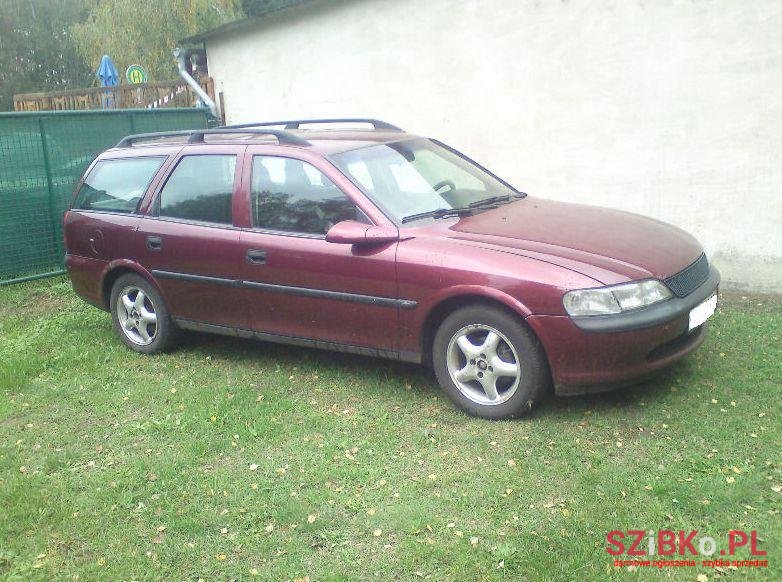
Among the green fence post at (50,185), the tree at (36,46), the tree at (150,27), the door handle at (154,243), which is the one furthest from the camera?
the tree at (36,46)

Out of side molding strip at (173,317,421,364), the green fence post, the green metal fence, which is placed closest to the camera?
side molding strip at (173,317,421,364)

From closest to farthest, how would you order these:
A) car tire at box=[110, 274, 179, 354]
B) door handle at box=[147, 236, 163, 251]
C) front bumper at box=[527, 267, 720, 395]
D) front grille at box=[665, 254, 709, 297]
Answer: front bumper at box=[527, 267, 720, 395] < front grille at box=[665, 254, 709, 297] < door handle at box=[147, 236, 163, 251] < car tire at box=[110, 274, 179, 354]

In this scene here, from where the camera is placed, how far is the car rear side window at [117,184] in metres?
6.20

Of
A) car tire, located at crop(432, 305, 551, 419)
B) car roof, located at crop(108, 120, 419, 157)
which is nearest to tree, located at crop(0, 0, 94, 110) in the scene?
car roof, located at crop(108, 120, 419, 157)

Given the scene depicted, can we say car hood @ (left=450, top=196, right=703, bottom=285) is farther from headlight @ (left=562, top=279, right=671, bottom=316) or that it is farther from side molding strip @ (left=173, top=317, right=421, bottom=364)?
side molding strip @ (left=173, top=317, right=421, bottom=364)

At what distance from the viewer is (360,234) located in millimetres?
4746

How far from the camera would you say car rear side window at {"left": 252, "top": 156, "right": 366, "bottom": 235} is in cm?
508

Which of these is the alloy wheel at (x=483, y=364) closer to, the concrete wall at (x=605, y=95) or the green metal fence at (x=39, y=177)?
the concrete wall at (x=605, y=95)

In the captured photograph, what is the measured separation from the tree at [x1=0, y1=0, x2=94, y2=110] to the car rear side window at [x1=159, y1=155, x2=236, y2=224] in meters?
35.3

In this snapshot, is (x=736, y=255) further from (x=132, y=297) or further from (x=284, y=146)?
(x=132, y=297)

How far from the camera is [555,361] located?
14.2 ft

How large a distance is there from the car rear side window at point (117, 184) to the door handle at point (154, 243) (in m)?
0.37

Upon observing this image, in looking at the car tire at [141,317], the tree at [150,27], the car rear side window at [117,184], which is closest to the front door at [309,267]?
the car tire at [141,317]

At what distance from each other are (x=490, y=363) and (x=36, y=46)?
3957cm
